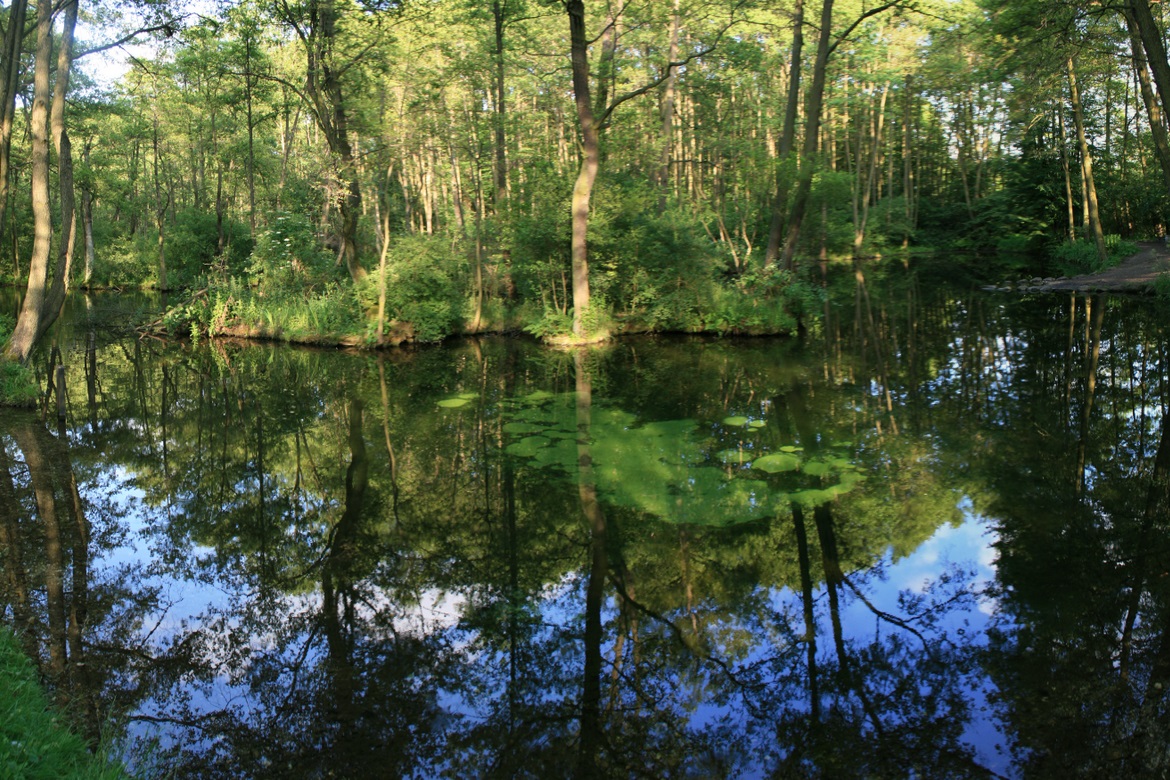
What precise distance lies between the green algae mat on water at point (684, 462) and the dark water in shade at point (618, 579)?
0.06m

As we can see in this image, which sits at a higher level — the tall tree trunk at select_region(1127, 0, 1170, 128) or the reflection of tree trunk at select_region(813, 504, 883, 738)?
the tall tree trunk at select_region(1127, 0, 1170, 128)

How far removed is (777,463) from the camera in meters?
8.45

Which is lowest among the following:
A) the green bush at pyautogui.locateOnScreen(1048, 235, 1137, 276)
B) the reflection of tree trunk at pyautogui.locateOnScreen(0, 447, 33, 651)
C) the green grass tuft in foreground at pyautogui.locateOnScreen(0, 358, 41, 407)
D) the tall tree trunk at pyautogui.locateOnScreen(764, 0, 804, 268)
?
the reflection of tree trunk at pyautogui.locateOnScreen(0, 447, 33, 651)

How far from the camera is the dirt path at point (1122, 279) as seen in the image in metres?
22.3

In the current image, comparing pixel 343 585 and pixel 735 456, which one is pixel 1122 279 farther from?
pixel 343 585

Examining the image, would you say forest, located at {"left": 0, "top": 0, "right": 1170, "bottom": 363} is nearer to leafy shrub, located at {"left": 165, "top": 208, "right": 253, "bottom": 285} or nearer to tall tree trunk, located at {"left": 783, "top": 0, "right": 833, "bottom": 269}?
tall tree trunk, located at {"left": 783, "top": 0, "right": 833, "bottom": 269}

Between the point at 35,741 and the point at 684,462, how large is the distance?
245 inches

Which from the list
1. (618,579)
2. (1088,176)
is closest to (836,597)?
(618,579)

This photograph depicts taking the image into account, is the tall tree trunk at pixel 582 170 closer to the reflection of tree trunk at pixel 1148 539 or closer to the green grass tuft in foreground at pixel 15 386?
the green grass tuft in foreground at pixel 15 386

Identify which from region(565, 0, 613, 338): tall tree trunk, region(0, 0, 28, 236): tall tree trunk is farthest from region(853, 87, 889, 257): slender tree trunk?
region(0, 0, 28, 236): tall tree trunk

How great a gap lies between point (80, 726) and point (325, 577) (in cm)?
225

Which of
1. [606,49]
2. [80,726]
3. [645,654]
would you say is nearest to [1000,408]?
[645,654]

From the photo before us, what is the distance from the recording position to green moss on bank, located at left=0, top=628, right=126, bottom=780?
10.7 feet

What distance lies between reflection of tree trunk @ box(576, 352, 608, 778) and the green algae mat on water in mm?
85
